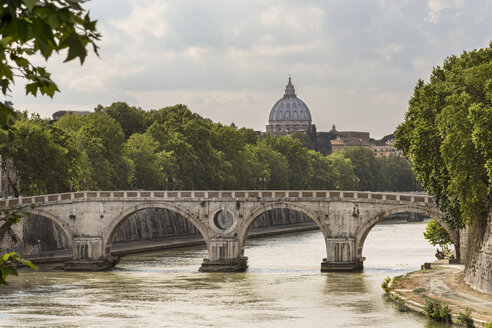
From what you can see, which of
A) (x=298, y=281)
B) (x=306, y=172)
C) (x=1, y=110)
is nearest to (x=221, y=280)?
(x=298, y=281)

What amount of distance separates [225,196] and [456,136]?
24365 mm

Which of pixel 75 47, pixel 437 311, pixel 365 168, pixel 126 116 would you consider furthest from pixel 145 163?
pixel 365 168

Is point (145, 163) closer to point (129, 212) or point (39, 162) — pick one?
point (39, 162)

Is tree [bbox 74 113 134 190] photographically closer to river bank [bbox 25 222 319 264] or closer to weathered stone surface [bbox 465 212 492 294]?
river bank [bbox 25 222 319 264]

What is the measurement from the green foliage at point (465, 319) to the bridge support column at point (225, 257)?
1062 inches

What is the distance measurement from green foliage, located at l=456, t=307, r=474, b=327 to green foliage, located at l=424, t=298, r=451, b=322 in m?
1.12

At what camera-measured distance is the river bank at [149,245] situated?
66.0 meters

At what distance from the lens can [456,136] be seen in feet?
132

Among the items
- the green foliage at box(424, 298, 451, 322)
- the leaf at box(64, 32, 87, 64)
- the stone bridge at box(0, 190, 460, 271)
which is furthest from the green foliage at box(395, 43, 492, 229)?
the leaf at box(64, 32, 87, 64)

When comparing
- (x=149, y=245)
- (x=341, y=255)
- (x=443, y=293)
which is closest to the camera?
(x=443, y=293)

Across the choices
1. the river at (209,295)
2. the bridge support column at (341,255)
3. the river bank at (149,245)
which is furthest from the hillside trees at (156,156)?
the bridge support column at (341,255)

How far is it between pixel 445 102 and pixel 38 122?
41.3m

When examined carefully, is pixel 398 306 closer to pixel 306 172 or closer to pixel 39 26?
pixel 39 26

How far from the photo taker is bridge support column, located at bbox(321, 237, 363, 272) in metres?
58.8
